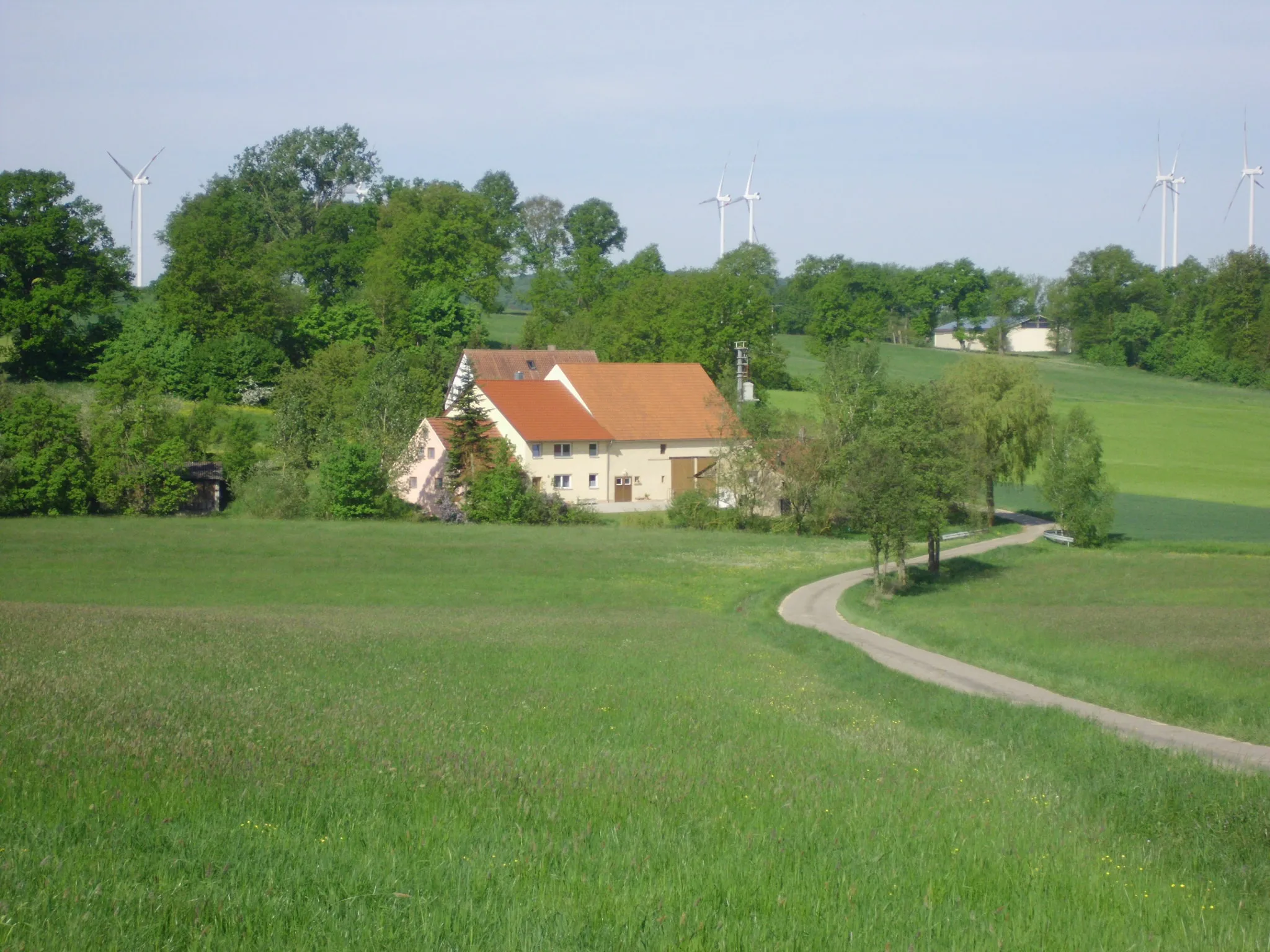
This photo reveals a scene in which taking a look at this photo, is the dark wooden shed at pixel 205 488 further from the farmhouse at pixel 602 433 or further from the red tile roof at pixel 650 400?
the red tile roof at pixel 650 400

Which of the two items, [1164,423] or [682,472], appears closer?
[682,472]

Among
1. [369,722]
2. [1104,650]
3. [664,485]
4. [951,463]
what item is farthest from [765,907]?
[664,485]

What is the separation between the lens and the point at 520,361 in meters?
95.9

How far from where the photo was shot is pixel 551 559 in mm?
45000

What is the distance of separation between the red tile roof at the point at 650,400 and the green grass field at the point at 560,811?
54076 millimetres

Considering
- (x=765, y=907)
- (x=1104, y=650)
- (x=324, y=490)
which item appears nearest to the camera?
(x=765, y=907)

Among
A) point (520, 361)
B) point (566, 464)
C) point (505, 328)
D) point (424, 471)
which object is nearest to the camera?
point (424, 471)

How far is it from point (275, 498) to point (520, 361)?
4010cm

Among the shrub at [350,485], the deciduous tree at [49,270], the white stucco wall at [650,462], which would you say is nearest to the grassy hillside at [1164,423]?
the white stucco wall at [650,462]

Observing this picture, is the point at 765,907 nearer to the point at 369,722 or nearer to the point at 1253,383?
the point at 369,722

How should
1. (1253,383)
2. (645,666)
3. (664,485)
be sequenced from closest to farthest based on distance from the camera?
1. (645,666)
2. (664,485)
3. (1253,383)

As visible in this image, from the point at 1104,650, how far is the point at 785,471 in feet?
120

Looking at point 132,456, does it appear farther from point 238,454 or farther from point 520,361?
point 520,361

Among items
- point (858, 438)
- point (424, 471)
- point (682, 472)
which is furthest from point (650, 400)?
point (858, 438)
